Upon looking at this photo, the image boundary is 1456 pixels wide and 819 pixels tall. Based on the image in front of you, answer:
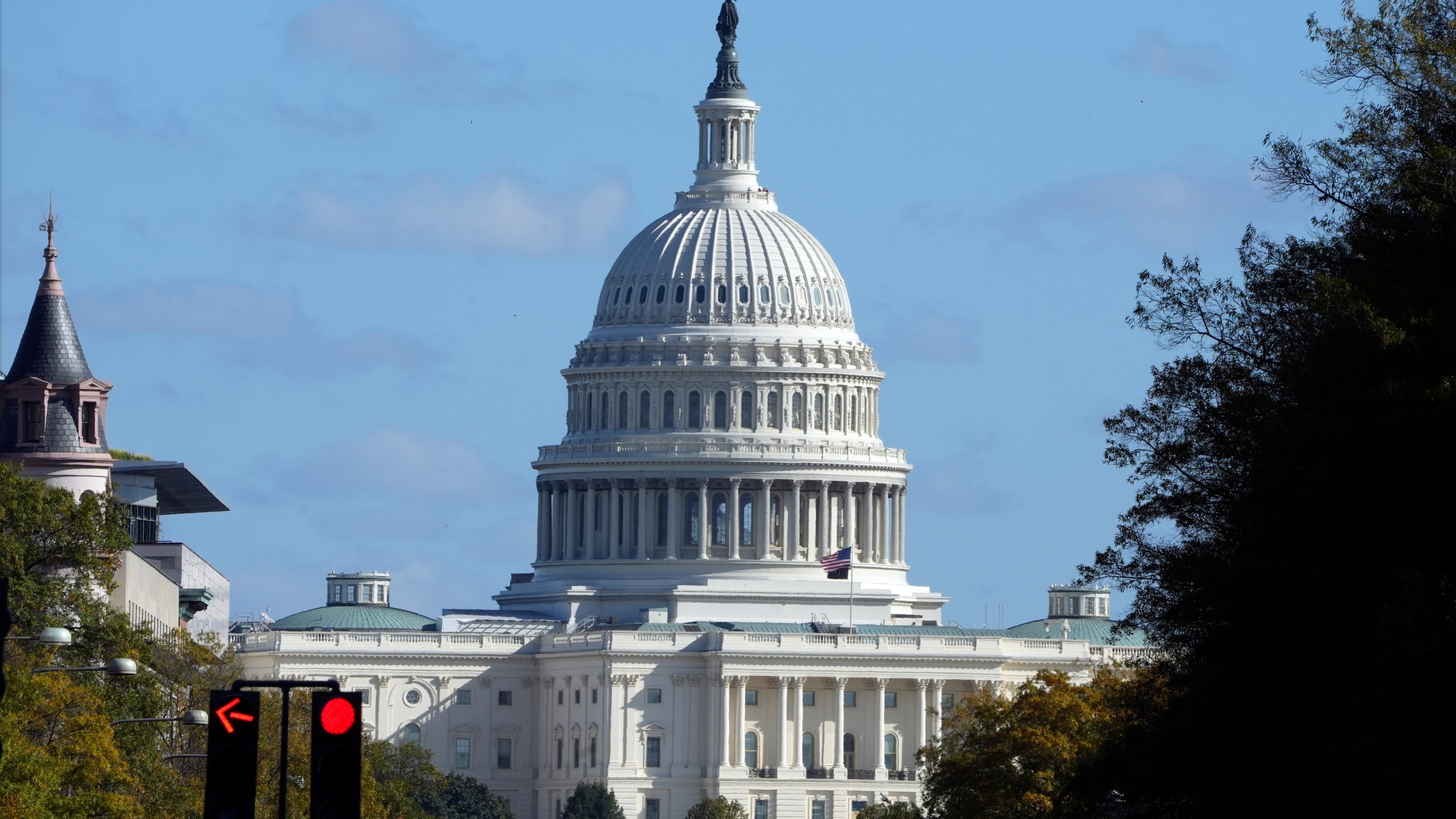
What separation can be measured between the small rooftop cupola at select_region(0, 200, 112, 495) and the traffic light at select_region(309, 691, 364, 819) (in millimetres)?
76333

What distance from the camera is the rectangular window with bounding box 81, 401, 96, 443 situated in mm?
124812

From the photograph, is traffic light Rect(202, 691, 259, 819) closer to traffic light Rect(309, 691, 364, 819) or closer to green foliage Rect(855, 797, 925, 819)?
traffic light Rect(309, 691, 364, 819)

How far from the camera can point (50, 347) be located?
12369 centimetres

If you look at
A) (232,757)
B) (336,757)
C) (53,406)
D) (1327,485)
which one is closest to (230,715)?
(232,757)

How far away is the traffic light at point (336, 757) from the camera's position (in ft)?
153

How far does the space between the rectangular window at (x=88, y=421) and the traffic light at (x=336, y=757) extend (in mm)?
78269

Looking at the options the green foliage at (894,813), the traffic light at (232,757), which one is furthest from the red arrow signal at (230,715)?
the green foliage at (894,813)

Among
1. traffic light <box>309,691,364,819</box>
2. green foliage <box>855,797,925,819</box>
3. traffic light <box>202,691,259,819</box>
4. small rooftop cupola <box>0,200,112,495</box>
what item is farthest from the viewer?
green foliage <box>855,797,925,819</box>

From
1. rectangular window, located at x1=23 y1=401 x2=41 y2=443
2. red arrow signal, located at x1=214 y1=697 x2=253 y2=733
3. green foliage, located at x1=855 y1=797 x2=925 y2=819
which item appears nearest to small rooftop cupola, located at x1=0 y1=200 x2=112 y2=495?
rectangular window, located at x1=23 y1=401 x2=41 y2=443

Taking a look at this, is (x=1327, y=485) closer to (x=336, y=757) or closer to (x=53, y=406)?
(x=336, y=757)

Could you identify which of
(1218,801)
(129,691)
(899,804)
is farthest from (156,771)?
(899,804)

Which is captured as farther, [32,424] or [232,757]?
[32,424]

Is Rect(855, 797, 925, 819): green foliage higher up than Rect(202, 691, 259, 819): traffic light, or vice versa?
Rect(855, 797, 925, 819): green foliage

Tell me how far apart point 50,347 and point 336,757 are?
78.5m
